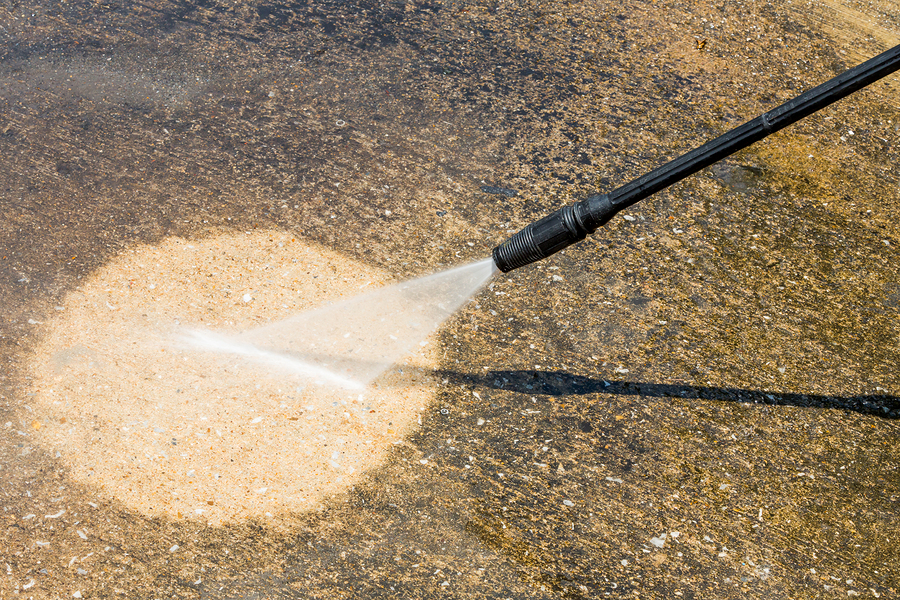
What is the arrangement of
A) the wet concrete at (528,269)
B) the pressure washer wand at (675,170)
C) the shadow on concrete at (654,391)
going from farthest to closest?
1. the shadow on concrete at (654,391)
2. the wet concrete at (528,269)
3. the pressure washer wand at (675,170)

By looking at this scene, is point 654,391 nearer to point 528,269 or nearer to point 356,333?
point 528,269

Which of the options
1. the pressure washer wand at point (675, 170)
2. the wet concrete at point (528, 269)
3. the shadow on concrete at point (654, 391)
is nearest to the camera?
the pressure washer wand at point (675, 170)

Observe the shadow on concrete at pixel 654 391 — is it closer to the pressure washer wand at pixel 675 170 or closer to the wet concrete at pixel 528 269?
the wet concrete at pixel 528 269

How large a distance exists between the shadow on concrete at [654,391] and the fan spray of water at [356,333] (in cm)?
35

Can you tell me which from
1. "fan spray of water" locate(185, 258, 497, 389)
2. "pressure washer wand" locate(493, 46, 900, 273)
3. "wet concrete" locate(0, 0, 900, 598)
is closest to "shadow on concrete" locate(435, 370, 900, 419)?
"wet concrete" locate(0, 0, 900, 598)

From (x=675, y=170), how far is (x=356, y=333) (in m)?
1.89

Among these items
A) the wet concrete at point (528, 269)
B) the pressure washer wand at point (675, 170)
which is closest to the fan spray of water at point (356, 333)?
the wet concrete at point (528, 269)

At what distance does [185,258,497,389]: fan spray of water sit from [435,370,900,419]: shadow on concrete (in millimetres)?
349

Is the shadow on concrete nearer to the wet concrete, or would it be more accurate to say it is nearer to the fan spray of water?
the wet concrete

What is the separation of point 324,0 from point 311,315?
3.18 metres

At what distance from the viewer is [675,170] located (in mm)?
2713

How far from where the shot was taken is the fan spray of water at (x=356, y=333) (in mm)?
3709

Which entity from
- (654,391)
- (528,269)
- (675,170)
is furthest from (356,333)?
(675,170)

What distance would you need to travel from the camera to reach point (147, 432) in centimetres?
338
